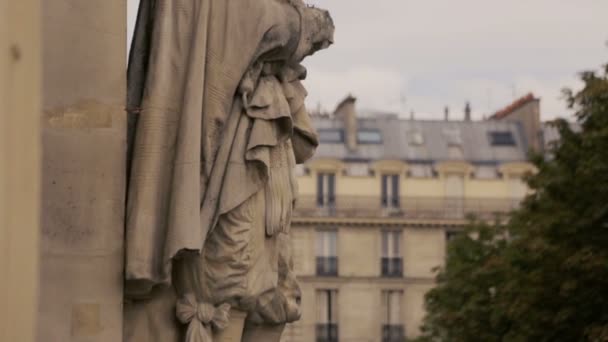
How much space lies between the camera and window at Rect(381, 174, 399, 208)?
112250mm

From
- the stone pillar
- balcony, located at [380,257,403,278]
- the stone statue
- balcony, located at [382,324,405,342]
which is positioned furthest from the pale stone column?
balcony, located at [380,257,403,278]

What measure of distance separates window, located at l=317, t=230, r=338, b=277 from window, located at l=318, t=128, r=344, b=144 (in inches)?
265

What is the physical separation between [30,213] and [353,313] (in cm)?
10253

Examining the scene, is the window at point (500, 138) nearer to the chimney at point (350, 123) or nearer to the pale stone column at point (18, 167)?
the chimney at point (350, 123)

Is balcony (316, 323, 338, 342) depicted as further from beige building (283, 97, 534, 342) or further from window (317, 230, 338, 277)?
window (317, 230, 338, 277)

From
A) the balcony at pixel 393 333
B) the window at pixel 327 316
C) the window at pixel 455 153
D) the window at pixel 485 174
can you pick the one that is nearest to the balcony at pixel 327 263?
the window at pixel 327 316

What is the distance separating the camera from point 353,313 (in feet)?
359

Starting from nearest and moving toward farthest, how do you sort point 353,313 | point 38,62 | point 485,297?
point 38,62 → point 485,297 → point 353,313

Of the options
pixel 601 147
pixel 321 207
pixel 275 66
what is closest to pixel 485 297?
A: pixel 601 147

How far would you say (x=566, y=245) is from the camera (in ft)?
147

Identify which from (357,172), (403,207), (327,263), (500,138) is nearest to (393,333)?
(327,263)

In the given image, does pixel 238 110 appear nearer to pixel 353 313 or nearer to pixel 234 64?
pixel 234 64

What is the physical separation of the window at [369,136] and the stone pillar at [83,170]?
105 metres

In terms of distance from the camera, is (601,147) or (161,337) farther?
(601,147)
